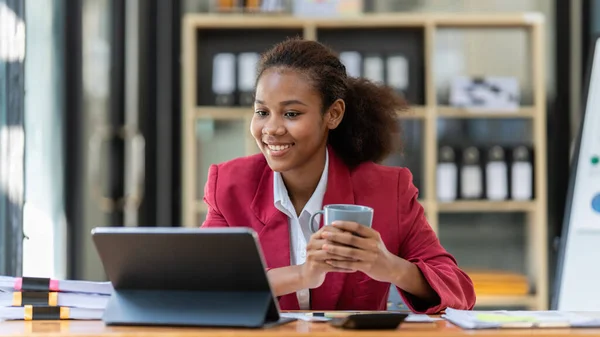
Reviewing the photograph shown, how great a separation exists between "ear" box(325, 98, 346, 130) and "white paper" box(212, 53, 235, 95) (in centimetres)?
217

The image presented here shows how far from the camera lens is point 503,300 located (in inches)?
162

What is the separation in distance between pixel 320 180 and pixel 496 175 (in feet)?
7.50

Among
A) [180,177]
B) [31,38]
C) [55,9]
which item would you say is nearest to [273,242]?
[31,38]

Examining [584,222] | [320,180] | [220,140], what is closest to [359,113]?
[320,180]

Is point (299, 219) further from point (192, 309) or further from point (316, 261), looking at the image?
point (192, 309)

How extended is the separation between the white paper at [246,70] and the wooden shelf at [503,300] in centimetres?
157

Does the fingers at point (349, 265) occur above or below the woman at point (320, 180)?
below

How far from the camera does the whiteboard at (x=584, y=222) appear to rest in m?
2.87

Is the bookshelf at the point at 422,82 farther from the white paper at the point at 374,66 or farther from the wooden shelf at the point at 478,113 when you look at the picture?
the white paper at the point at 374,66

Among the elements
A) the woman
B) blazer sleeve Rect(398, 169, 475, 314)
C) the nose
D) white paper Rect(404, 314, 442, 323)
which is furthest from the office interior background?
white paper Rect(404, 314, 442, 323)

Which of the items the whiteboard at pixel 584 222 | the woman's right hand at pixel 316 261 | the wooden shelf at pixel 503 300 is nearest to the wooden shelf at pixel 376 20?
the whiteboard at pixel 584 222

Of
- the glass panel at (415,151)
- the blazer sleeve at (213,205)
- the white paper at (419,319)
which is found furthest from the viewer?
the glass panel at (415,151)

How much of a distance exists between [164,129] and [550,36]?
7.20 ft

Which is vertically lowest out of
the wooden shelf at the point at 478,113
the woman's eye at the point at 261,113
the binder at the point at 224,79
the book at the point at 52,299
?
the book at the point at 52,299
